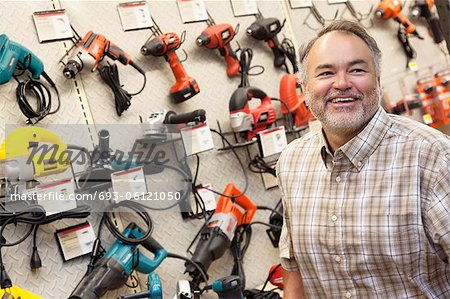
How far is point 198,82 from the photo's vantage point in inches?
102

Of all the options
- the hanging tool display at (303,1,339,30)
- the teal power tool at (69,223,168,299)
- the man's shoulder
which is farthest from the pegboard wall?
the man's shoulder

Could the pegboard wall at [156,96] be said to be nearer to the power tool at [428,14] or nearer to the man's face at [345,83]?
the power tool at [428,14]

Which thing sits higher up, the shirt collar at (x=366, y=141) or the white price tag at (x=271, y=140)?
the shirt collar at (x=366, y=141)

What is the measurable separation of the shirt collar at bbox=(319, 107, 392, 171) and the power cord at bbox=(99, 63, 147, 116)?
3.54ft

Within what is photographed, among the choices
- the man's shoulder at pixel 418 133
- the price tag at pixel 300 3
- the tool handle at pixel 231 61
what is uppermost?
the price tag at pixel 300 3

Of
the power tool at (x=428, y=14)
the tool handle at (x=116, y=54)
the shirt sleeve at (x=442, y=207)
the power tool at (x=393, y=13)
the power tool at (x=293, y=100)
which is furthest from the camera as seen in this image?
the power tool at (x=428, y=14)

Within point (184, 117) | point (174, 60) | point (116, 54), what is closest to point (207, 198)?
point (184, 117)

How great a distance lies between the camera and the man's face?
1472mm

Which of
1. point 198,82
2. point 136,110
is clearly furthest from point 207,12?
point 136,110

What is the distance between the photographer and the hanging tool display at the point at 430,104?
123 inches

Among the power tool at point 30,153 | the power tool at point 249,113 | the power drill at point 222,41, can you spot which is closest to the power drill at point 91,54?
the power tool at point 30,153

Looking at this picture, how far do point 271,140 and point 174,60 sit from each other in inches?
21.9

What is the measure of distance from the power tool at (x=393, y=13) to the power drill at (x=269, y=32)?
768 mm

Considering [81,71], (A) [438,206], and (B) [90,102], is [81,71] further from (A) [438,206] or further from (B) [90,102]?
(A) [438,206]
